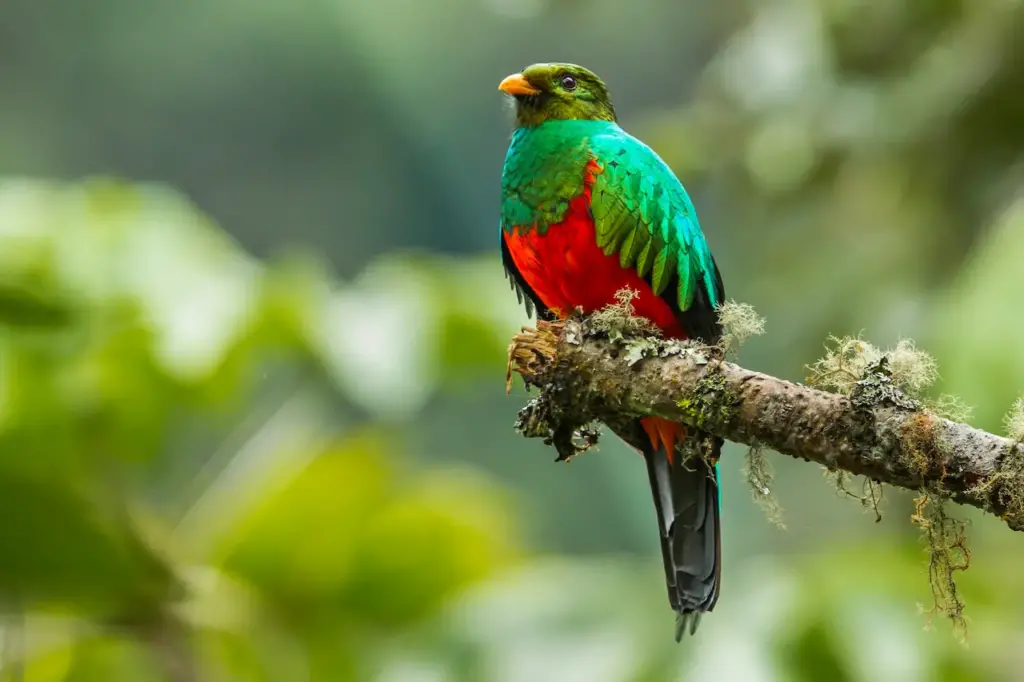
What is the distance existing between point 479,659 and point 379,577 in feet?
3.92

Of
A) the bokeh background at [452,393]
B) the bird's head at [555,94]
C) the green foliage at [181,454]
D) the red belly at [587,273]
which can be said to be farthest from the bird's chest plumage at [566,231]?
the green foliage at [181,454]

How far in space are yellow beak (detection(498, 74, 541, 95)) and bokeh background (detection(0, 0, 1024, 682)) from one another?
0.96 meters

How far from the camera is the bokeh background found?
10.7 ft

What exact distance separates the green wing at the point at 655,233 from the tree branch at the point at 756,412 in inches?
11.4

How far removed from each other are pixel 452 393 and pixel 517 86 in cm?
220

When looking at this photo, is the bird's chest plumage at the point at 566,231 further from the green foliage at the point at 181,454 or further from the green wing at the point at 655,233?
the green foliage at the point at 181,454

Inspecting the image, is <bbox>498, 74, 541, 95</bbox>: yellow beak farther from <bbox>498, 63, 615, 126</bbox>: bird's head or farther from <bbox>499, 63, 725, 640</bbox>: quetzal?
<bbox>499, 63, 725, 640</bbox>: quetzal

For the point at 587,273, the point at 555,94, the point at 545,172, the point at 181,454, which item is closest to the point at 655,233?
the point at 587,273

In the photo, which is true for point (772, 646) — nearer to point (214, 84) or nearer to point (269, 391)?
point (269, 391)

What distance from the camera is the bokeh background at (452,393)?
327cm

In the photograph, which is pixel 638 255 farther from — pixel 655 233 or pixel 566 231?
pixel 566 231

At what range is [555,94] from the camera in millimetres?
2627

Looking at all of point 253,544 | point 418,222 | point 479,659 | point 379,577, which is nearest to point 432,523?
point 379,577

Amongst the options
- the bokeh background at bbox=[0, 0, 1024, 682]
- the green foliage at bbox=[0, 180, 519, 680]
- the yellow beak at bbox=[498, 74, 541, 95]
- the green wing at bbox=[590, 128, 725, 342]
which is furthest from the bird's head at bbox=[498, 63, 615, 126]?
the green foliage at bbox=[0, 180, 519, 680]
